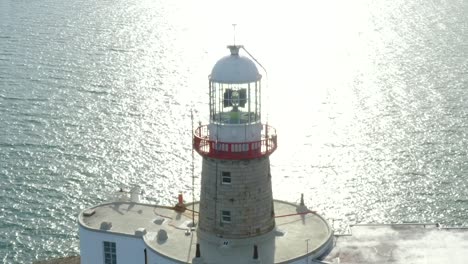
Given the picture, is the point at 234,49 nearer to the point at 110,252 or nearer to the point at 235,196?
the point at 235,196

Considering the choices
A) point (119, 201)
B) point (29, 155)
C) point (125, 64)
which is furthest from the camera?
point (125, 64)

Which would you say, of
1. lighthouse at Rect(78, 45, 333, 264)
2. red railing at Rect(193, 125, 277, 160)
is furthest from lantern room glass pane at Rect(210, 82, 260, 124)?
red railing at Rect(193, 125, 277, 160)

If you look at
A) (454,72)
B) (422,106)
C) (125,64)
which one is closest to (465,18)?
(454,72)

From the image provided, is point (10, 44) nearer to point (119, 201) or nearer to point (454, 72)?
point (454, 72)

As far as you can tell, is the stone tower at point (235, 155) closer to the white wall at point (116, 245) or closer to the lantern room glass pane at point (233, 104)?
the lantern room glass pane at point (233, 104)

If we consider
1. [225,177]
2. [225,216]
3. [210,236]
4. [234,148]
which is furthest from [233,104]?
[210,236]

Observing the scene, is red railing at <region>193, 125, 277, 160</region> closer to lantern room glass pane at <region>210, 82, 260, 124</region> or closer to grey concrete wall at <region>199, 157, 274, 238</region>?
grey concrete wall at <region>199, 157, 274, 238</region>
